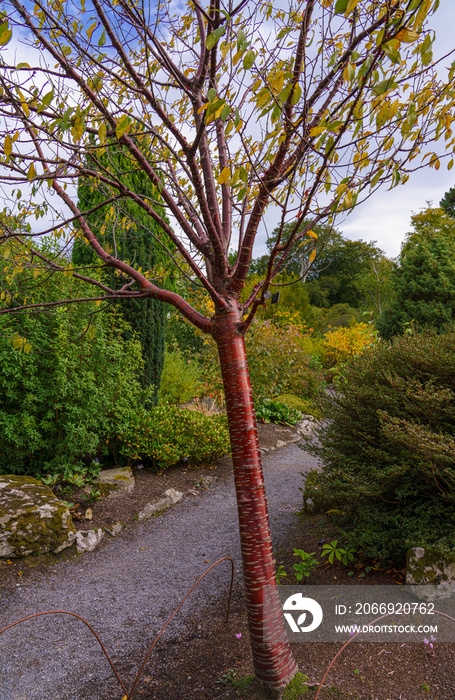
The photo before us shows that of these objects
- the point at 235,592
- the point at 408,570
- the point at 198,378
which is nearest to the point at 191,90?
the point at 408,570

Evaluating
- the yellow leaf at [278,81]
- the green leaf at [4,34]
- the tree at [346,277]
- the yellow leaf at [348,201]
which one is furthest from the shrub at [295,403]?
the tree at [346,277]

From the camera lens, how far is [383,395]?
2.92 meters

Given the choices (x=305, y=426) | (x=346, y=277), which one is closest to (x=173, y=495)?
(x=305, y=426)

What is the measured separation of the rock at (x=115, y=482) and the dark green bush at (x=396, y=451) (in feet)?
8.60

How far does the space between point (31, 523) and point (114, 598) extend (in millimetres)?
1070

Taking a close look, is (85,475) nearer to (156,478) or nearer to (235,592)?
(156,478)

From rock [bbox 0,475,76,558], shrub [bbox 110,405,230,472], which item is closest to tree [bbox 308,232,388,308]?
shrub [bbox 110,405,230,472]

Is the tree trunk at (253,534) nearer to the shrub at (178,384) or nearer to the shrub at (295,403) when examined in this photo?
the shrub at (178,384)

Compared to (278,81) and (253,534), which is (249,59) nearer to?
(278,81)

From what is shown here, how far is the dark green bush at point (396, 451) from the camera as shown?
8.39ft

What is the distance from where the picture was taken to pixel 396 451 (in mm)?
2840

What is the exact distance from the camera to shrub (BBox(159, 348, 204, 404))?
8.41 meters

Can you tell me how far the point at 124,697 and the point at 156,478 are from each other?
3441 millimetres

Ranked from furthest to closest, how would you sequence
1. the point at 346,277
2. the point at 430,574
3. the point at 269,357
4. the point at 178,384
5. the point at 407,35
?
1. the point at 346,277
2. the point at 178,384
3. the point at 269,357
4. the point at 430,574
5. the point at 407,35
